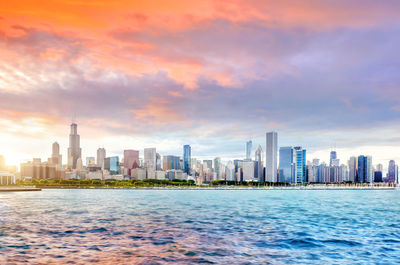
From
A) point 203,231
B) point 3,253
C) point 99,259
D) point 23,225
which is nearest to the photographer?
point 99,259

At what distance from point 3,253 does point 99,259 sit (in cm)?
1044

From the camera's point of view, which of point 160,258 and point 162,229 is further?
point 162,229

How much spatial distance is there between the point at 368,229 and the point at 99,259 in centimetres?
4426

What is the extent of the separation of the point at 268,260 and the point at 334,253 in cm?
897

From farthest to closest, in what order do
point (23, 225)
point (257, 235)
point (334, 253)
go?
point (23, 225)
point (257, 235)
point (334, 253)

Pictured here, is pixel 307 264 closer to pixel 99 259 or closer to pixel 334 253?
pixel 334 253

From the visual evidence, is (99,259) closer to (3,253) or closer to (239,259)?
(3,253)

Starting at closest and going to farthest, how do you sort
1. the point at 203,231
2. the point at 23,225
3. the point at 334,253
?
1. the point at 334,253
2. the point at 203,231
3. the point at 23,225

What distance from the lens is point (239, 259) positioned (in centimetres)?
3256

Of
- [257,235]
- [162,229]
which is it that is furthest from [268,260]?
[162,229]

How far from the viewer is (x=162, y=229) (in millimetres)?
52469

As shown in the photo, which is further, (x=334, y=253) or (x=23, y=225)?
(x=23, y=225)

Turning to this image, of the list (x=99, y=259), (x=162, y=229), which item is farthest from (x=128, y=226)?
(x=99, y=259)

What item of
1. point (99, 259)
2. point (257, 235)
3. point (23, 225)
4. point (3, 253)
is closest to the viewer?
point (99, 259)
